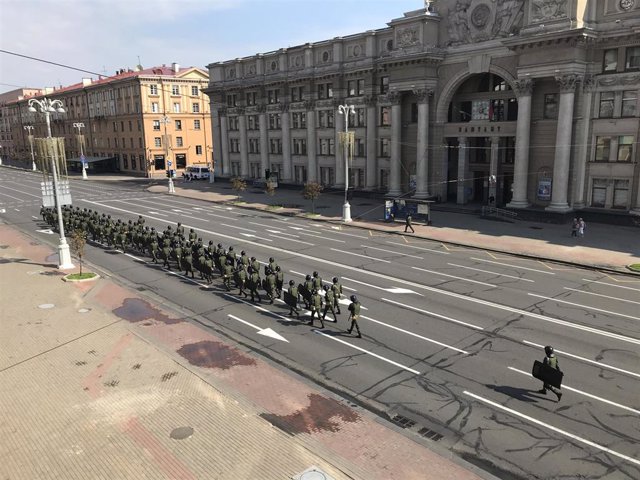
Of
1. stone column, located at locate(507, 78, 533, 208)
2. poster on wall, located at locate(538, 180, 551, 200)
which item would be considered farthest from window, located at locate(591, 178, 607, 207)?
stone column, located at locate(507, 78, 533, 208)

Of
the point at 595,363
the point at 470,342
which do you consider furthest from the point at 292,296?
the point at 595,363

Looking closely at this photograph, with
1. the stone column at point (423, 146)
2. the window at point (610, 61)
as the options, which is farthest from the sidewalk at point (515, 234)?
the window at point (610, 61)

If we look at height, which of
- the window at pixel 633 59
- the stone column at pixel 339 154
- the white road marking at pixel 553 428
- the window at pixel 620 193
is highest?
the window at pixel 633 59

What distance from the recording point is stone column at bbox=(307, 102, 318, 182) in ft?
209

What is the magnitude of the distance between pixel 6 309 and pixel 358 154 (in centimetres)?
4388

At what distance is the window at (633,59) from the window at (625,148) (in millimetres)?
4965

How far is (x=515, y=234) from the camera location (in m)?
37.0

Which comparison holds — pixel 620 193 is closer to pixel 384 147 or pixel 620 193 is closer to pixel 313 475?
pixel 384 147

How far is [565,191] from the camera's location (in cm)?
3991

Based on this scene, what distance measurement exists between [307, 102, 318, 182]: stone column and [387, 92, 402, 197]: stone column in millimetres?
14451

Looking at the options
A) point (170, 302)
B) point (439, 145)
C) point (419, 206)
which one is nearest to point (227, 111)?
point (439, 145)

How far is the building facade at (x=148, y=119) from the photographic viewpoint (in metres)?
90.8

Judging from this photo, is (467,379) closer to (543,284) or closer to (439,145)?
(543,284)

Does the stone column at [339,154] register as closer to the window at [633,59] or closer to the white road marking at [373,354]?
the window at [633,59]
